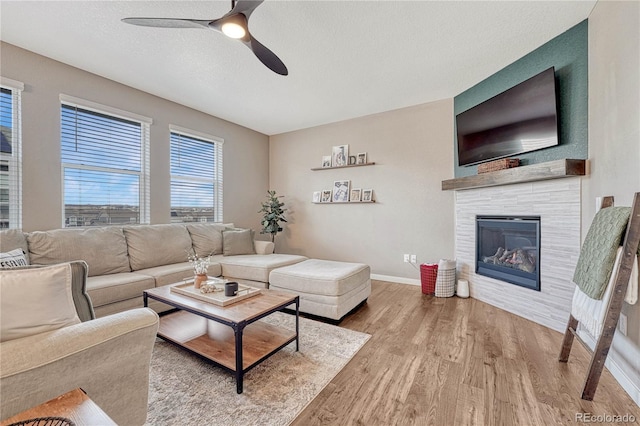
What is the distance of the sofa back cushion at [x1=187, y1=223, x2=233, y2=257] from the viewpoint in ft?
11.7

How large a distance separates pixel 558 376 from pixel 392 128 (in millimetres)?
3301

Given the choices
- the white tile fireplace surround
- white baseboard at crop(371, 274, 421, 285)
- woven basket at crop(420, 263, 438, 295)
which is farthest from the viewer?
white baseboard at crop(371, 274, 421, 285)

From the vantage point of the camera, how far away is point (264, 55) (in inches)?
75.9

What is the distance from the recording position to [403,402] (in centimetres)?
149

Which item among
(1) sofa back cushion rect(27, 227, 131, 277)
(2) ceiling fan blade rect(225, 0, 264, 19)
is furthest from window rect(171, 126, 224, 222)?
(2) ceiling fan blade rect(225, 0, 264, 19)

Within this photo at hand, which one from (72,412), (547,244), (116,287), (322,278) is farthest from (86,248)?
(547,244)

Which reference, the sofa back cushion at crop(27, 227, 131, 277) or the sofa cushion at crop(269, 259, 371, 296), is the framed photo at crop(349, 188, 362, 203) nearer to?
the sofa cushion at crop(269, 259, 371, 296)

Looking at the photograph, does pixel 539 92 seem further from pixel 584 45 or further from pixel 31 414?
pixel 31 414

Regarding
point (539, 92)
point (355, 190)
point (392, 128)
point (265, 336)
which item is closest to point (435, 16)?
point (539, 92)

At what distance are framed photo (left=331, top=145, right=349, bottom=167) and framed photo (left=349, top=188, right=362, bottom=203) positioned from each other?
47 centimetres

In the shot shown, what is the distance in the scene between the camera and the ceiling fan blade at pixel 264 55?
180 centimetres

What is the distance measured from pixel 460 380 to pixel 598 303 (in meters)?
0.94

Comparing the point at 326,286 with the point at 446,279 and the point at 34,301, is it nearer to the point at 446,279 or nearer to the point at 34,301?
the point at 446,279

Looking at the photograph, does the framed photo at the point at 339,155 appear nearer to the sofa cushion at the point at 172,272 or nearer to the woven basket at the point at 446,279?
the woven basket at the point at 446,279
